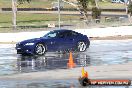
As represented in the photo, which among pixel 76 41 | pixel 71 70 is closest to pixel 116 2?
pixel 76 41

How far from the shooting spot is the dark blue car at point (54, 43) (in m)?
30.1

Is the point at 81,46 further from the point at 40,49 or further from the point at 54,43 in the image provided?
the point at 40,49

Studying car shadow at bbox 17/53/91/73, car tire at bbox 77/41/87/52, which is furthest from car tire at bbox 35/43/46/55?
car shadow at bbox 17/53/91/73

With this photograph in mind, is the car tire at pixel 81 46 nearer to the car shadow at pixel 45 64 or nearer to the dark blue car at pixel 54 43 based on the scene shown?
the dark blue car at pixel 54 43

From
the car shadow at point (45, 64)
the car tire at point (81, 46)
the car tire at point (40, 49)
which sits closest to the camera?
the car shadow at point (45, 64)

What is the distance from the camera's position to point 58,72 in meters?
20.3

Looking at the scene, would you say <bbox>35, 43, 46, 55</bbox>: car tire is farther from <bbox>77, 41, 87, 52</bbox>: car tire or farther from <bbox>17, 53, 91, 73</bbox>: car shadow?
<bbox>17, 53, 91, 73</bbox>: car shadow

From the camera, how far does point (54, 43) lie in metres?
30.8

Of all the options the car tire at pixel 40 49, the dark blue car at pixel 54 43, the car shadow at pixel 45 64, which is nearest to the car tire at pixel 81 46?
the dark blue car at pixel 54 43

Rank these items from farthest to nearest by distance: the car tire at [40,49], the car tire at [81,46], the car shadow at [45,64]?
the car tire at [81,46]
the car tire at [40,49]
the car shadow at [45,64]

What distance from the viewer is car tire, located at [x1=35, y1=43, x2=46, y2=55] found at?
98.8 ft

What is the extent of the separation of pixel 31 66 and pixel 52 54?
297 inches

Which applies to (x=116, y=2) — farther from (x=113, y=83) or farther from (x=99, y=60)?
(x=113, y=83)

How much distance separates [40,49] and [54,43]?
980mm
